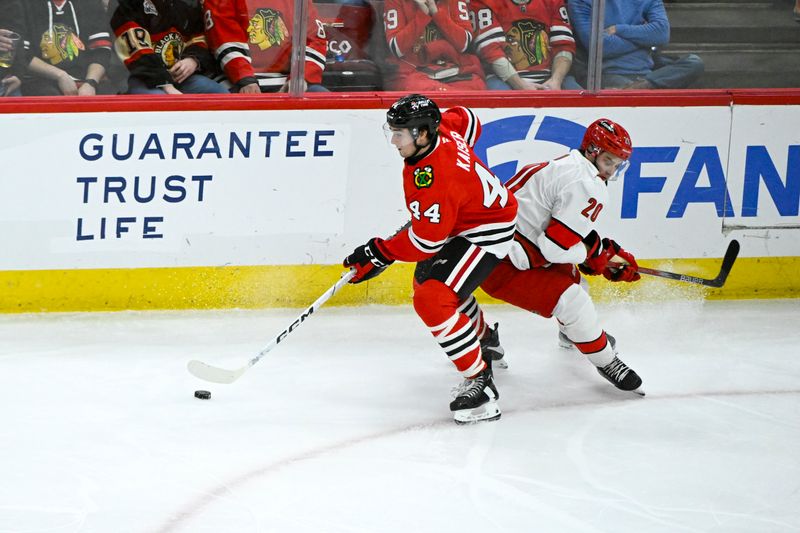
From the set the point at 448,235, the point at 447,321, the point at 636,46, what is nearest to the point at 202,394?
the point at 447,321

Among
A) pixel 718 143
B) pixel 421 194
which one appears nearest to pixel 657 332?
pixel 718 143

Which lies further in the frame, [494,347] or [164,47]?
[164,47]

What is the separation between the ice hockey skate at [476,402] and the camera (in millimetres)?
3227

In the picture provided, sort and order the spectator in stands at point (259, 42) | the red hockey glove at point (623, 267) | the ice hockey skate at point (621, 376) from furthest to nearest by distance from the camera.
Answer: the spectator in stands at point (259, 42)
the red hockey glove at point (623, 267)
the ice hockey skate at point (621, 376)

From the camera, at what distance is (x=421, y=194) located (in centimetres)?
305

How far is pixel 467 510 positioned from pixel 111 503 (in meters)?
0.86

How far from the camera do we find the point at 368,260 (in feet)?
10.7

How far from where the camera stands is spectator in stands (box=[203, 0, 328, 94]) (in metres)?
4.17

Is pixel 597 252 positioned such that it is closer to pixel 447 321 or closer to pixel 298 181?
pixel 447 321

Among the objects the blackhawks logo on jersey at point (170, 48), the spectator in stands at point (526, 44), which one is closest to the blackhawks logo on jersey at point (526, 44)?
the spectator in stands at point (526, 44)

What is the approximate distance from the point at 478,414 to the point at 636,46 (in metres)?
2.02

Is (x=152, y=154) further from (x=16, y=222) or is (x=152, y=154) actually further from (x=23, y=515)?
(x=23, y=515)

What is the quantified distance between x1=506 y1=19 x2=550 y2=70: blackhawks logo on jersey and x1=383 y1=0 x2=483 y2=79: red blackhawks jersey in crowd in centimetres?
17

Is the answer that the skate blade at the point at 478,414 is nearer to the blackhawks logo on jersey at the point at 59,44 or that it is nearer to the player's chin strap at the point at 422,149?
the player's chin strap at the point at 422,149
